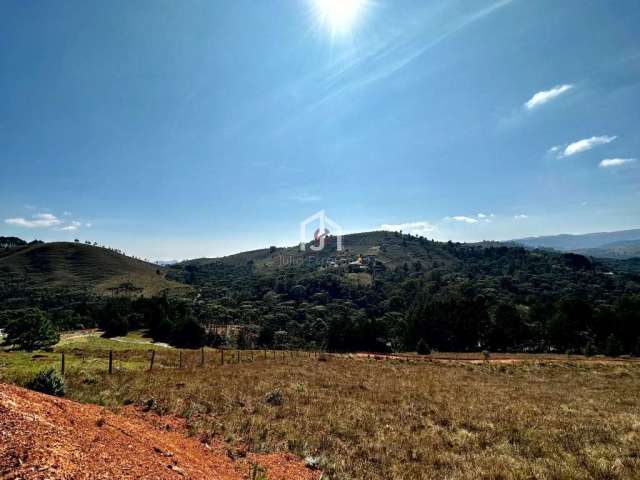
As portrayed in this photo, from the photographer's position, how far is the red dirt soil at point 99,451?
18.4 ft

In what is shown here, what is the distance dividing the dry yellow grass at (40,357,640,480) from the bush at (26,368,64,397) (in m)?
0.69

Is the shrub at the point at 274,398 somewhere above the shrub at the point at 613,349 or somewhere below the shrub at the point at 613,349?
above

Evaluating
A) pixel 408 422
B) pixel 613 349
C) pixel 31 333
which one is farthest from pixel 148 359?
pixel 613 349

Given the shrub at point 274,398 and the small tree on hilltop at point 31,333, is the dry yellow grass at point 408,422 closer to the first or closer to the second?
the shrub at point 274,398

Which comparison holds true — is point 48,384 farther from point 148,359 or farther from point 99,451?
point 148,359

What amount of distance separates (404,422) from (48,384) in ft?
44.6

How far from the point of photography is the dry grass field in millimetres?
9312

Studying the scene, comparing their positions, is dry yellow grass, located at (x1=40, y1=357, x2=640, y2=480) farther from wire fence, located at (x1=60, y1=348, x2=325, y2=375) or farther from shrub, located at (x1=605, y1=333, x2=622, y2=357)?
shrub, located at (x1=605, y1=333, x2=622, y2=357)

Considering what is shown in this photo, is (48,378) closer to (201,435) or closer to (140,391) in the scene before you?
(140,391)

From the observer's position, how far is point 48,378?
1212cm

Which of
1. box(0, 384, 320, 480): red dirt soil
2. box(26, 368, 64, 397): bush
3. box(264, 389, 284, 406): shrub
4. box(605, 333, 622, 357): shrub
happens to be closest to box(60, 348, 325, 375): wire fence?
box(26, 368, 64, 397): bush

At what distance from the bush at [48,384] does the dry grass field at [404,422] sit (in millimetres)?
741

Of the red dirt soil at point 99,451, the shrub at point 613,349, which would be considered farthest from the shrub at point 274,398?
the shrub at point 613,349

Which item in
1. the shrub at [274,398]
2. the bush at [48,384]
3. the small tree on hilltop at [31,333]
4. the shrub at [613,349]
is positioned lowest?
the shrub at [613,349]
